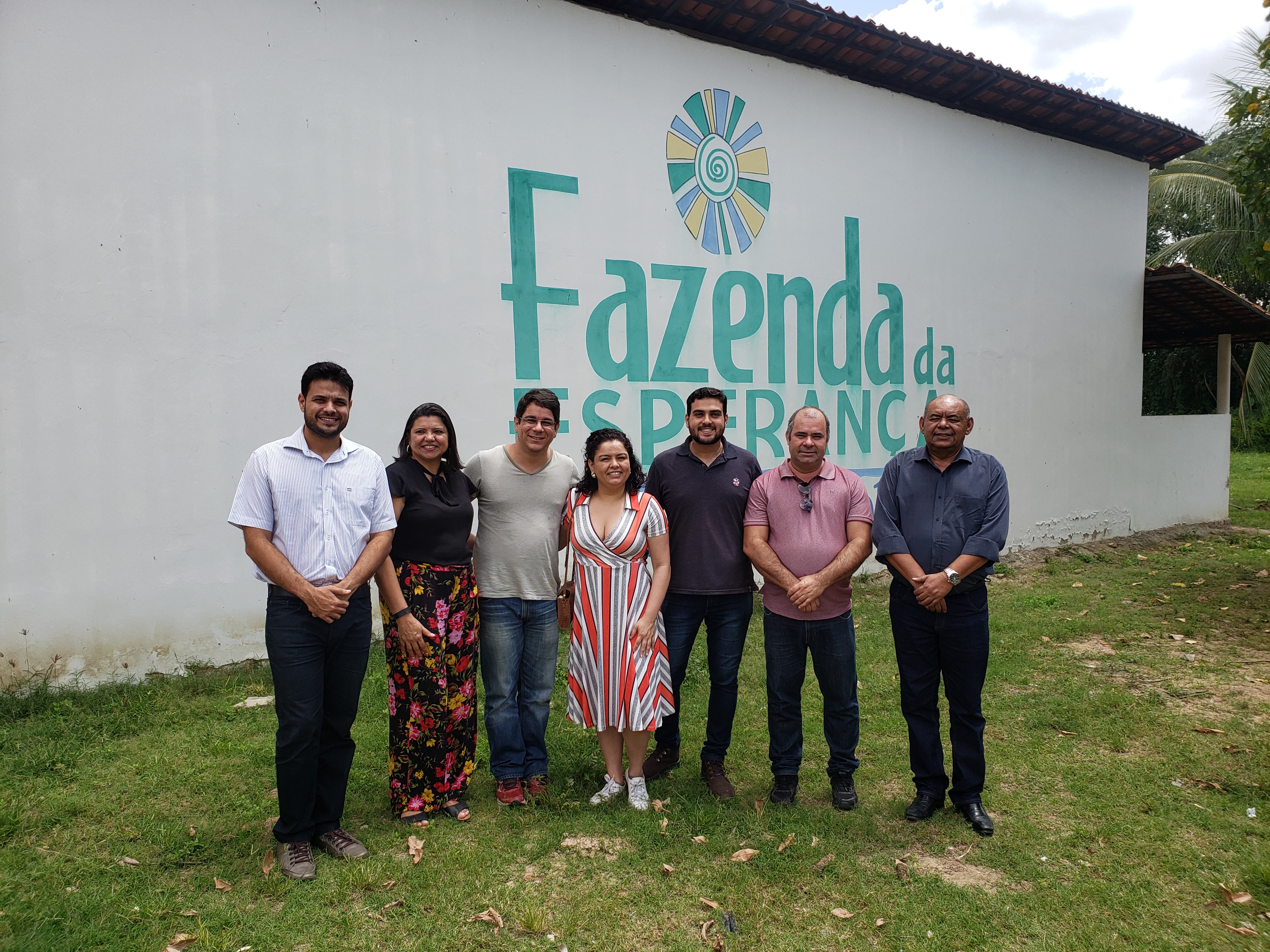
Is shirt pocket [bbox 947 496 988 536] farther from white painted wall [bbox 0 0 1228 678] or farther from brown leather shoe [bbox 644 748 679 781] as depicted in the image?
white painted wall [bbox 0 0 1228 678]

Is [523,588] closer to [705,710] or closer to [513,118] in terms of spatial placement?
[705,710]

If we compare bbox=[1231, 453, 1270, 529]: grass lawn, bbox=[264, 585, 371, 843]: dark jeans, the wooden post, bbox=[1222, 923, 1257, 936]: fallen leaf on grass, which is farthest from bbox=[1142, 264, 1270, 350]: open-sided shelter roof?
bbox=[264, 585, 371, 843]: dark jeans

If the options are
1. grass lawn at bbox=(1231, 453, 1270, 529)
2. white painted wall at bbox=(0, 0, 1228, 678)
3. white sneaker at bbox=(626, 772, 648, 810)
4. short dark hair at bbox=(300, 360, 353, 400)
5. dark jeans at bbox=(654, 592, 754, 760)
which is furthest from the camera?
grass lawn at bbox=(1231, 453, 1270, 529)

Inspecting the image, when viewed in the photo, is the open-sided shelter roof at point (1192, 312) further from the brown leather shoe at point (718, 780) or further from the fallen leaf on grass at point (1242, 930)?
the brown leather shoe at point (718, 780)

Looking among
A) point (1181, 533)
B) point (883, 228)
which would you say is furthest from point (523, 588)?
point (1181, 533)

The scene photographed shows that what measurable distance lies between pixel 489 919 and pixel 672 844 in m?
0.87

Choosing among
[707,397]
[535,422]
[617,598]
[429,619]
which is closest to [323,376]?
[535,422]

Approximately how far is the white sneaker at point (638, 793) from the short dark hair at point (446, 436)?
5.46ft

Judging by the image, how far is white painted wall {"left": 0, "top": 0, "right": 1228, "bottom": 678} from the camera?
5160mm

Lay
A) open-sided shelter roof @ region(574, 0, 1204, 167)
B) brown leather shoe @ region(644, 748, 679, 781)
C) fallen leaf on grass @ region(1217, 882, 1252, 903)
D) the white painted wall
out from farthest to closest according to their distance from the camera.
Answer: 1. open-sided shelter roof @ region(574, 0, 1204, 167)
2. the white painted wall
3. brown leather shoe @ region(644, 748, 679, 781)
4. fallen leaf on grass @ region(1217, 882, 1252, 903)

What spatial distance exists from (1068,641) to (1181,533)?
6.99m

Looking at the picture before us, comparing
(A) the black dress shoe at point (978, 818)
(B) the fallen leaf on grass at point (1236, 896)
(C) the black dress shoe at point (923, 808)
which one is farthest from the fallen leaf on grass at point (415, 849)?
(B) the fallen leaf on grass at point (1236, 896)

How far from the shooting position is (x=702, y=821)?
3688mm

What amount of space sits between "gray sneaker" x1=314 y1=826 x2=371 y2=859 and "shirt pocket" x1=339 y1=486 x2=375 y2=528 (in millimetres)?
1308
